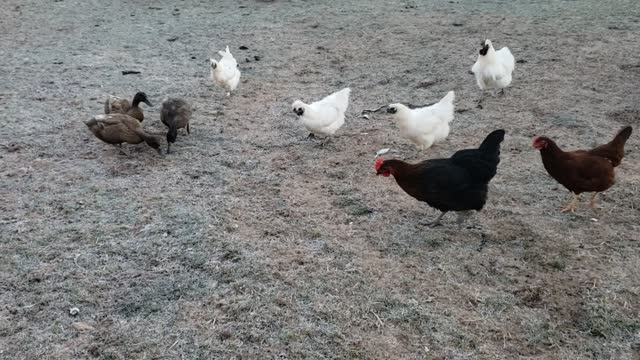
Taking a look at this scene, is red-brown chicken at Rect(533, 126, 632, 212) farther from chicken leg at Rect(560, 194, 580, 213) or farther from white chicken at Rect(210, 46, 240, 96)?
white chicken at Rect(210, 46, 240, 96)

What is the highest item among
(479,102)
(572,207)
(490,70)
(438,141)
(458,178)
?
(458,178)

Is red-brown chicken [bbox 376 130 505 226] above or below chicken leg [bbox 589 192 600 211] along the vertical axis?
above

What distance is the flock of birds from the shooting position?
141 inches

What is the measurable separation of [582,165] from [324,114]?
2191mm

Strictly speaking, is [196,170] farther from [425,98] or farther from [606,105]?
[606,105]

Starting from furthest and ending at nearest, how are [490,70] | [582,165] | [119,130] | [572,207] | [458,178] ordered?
[490,70]
[119,130]
[572,207]
[582,165]
[458,178]

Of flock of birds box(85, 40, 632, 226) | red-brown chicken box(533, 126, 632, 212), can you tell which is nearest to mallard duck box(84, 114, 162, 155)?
flock of birds box(85, 40, 632, 226)

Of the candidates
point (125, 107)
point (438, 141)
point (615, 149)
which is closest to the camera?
point (615, 149)

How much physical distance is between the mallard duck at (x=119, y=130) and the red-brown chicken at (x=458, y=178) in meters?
2.31

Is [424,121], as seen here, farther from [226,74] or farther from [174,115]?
[226,74]

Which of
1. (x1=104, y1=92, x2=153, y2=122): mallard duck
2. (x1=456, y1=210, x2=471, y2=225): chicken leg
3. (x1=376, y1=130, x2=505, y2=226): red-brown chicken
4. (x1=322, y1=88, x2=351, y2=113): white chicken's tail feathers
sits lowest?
(x1=104, y1=92, x2=153, y2=122): mallard duck

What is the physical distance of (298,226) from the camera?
3.81 metres

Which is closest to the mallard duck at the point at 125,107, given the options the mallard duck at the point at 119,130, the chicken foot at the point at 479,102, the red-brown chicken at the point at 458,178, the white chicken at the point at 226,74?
the mallard duck at the point at 119,130

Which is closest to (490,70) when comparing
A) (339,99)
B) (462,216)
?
(339,99)
